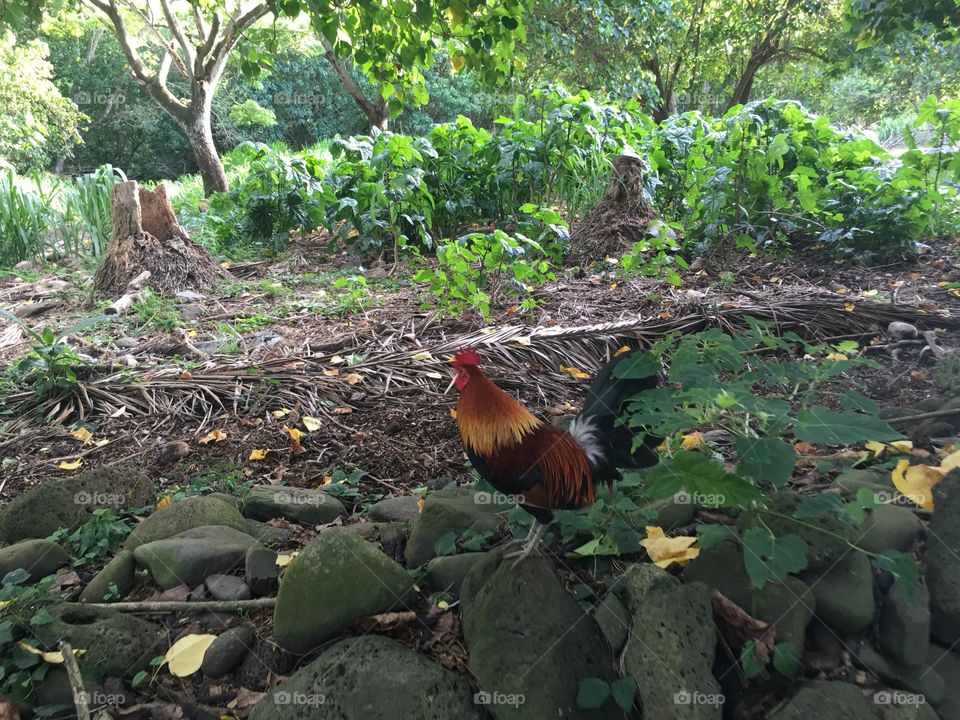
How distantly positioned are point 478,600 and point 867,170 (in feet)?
18.4

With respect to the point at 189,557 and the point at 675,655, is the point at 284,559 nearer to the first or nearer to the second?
the point at 189,557

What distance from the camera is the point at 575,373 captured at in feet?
11.8

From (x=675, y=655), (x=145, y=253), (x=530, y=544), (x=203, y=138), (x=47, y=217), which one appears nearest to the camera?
(x=675, y=655)

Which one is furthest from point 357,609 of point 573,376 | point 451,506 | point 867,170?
point 867,170

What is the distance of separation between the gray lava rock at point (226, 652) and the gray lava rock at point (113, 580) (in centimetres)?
50

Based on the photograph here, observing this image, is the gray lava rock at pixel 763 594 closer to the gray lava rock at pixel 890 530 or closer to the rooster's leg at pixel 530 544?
the gray lava rock at pixel 890 530

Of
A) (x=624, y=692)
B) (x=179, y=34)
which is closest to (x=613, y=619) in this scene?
(x=624, y=692)

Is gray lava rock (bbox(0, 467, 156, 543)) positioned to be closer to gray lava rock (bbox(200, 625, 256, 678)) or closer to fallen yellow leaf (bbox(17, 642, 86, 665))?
fallen yellow leaf (bbox(17, 642, 86, 665))

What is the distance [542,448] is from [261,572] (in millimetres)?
1037

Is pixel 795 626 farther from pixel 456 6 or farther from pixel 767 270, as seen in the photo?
pixel 767 270

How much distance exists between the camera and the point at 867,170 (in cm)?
536

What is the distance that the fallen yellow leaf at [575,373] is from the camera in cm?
358

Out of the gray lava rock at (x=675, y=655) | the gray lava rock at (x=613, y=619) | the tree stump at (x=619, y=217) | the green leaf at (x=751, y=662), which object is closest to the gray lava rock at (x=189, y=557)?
the gray lava rock at (x=613, y=619)

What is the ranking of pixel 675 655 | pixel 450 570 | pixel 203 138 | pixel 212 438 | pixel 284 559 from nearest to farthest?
1. pixel 675 655
2. pixel 450 570
3. pixel 284 559
4. pixel 212 438
5. pixel 203 138
